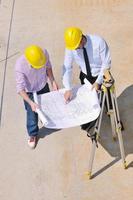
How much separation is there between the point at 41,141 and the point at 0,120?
0.76 metres

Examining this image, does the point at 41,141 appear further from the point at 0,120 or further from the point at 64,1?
the point at 64,1

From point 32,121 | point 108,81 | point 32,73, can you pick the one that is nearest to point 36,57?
point 32,73

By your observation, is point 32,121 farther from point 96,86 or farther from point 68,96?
point 96,86

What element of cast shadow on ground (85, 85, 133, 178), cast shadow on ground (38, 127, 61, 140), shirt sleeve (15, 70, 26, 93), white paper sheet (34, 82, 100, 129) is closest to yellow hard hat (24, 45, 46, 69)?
shirt sleeve (15, 70, 26, 93)

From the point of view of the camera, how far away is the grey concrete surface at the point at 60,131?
571 cm

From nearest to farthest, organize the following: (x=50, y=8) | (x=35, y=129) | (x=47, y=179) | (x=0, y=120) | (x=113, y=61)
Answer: (x=47, y=179) < (x=35, y=129) < (x=0, y=120) < (x=113, y=61) < (x=50, y=8)

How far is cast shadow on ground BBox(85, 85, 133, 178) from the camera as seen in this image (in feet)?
19.9

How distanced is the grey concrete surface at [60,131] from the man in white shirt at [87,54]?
111 cm

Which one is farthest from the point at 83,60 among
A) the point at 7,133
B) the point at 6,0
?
the point at 6,0

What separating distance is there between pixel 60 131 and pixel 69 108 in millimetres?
1273

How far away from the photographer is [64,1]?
910 cm

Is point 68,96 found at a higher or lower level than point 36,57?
lower

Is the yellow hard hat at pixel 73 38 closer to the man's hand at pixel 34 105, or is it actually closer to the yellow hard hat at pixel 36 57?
the yellow hard hat at pixel 36 57

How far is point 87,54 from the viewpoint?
5.38m
